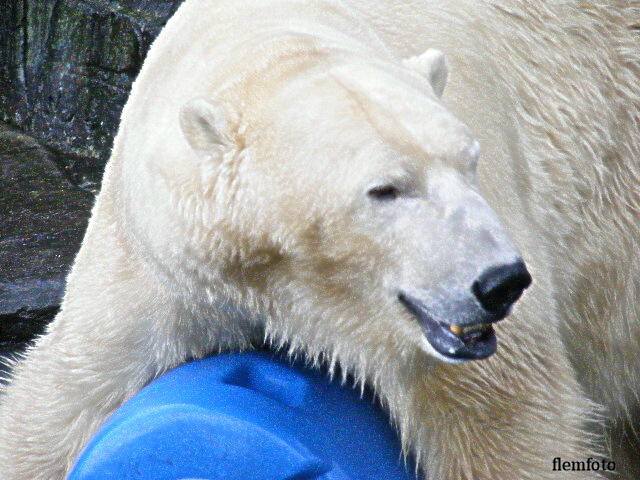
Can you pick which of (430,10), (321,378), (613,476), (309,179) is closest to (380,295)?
(309,179)

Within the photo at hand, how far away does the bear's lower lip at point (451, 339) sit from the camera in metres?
1.54

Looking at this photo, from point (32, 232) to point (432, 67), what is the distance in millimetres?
3003

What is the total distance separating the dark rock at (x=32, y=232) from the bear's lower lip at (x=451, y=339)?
249 centimetres

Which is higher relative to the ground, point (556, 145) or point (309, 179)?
point (309, 179)

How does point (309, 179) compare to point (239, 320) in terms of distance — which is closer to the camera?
point (309, 179)

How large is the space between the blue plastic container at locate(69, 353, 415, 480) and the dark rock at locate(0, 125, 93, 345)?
1988 millimetres

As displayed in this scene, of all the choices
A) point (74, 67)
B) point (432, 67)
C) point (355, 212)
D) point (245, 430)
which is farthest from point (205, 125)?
point (74, 67)

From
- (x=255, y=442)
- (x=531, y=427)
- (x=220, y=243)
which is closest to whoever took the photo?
(x=220, y=243)

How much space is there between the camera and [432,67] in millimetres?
1767

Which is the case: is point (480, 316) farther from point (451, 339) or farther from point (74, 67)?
point (74, 67)

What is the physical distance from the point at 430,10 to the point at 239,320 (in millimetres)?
850

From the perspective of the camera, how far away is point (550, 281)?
2064mm

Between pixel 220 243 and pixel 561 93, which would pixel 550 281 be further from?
pixel 220 243

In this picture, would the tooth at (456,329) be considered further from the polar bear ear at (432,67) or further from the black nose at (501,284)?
the polar bear ear at (432,67)
